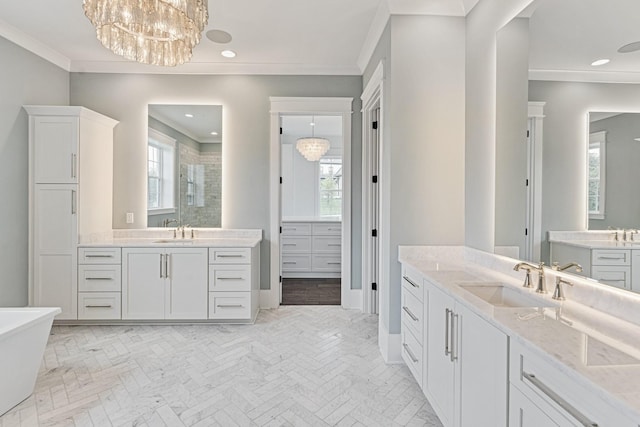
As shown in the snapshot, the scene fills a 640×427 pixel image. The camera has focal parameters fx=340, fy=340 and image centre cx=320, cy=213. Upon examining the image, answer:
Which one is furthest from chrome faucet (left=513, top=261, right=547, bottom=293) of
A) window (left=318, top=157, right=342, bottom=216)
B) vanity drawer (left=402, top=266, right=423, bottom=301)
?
window (left=318, top=157, right=342, bottom=216)

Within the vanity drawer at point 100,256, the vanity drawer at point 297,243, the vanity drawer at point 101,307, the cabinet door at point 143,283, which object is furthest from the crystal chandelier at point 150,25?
the vanity drawer at point 297,243

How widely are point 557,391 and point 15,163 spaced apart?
439 centimetres

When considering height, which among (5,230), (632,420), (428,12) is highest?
(428,12)

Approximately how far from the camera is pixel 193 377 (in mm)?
2496

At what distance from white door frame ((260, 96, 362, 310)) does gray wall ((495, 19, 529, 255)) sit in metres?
1.98

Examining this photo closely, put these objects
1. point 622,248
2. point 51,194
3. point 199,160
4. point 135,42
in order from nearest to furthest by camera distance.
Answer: point 622,248 < point 135,42 < point 51,194 < point 199,160

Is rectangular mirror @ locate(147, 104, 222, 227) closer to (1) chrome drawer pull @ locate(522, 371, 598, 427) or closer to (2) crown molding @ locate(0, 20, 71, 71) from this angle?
(2) crown molding @ locate(0, 20, 71, 71)

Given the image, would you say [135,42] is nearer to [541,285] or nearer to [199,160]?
[199,160]

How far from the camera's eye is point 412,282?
2.36 meters

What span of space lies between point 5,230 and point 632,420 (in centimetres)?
438

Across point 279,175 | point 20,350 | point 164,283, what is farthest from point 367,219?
point 20,350

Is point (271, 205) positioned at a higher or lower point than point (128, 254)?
higher

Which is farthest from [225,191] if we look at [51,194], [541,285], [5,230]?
[541,285]

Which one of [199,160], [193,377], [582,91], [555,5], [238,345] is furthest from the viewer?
[199,160]
